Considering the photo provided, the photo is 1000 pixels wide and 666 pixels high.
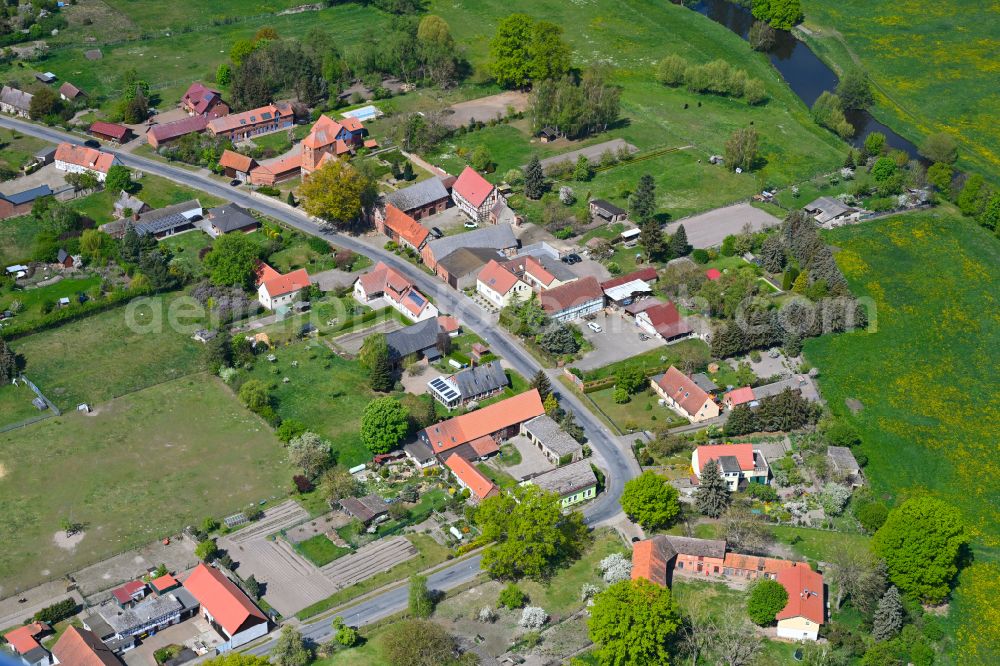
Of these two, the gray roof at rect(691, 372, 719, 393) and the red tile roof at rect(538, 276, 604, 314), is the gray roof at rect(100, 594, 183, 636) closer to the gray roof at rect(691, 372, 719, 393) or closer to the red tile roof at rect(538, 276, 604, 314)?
the red tile roof at rect(538, 276, 604, 314)

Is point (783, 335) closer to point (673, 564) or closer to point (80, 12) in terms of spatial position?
point (673, 564)

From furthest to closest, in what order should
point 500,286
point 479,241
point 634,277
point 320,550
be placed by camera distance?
point 479,241 < point 634,277 < point 500,286 < point 320,550

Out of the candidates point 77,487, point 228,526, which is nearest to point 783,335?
point 228,526

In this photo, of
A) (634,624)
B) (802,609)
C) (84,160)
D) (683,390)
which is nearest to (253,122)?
(84,160)

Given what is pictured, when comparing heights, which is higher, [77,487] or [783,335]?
[783,335]

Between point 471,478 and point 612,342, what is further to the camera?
point 612,342

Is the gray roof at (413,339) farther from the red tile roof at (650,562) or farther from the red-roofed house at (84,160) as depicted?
the red-roofed house at (84,160)

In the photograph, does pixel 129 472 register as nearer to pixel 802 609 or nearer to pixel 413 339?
pixel 413 339
